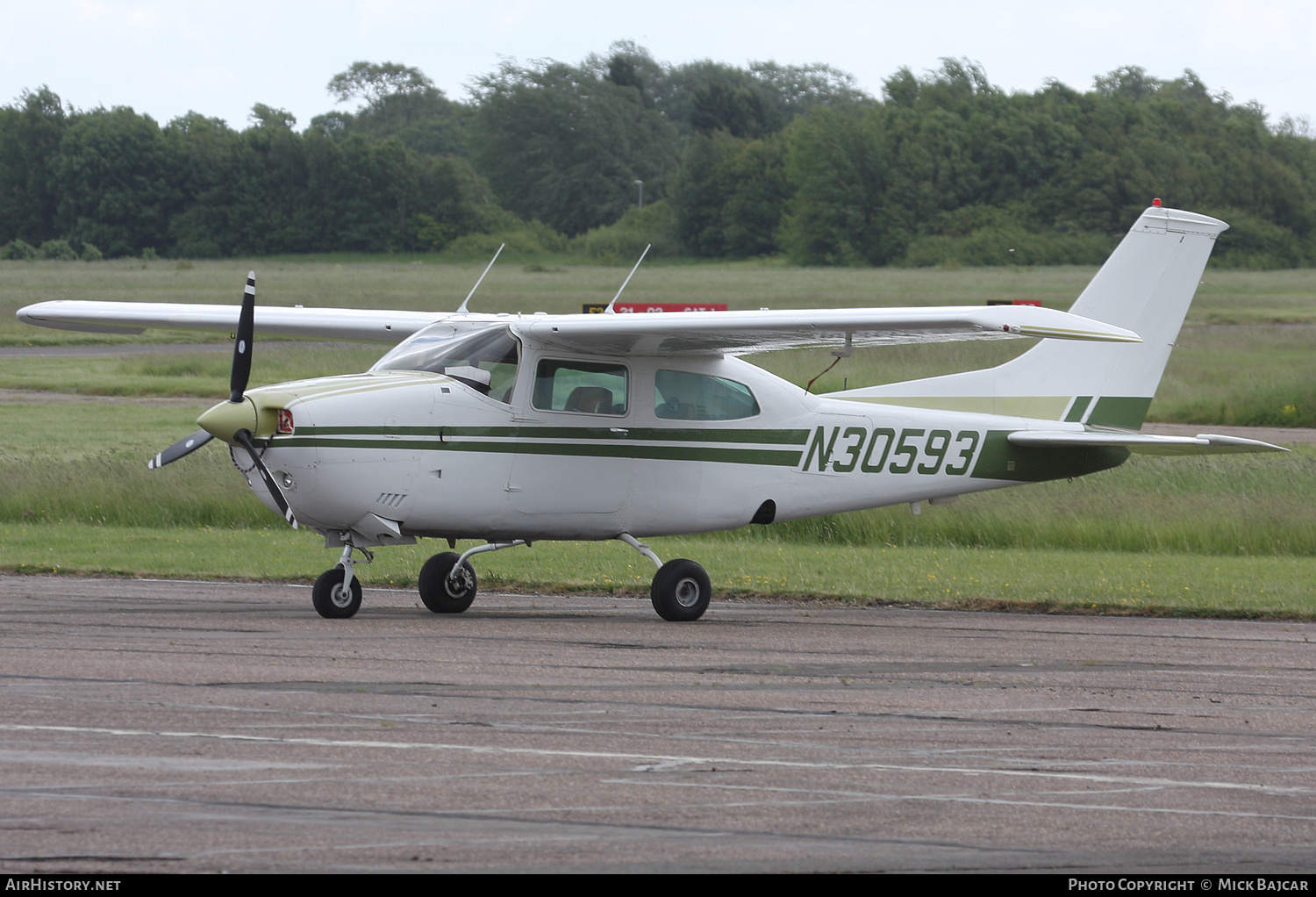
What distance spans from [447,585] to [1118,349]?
20.8 feet

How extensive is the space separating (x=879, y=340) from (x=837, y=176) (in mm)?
94218

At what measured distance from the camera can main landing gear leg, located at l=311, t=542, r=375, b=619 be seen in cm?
1112

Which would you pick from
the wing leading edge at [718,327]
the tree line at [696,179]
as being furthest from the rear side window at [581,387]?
the tree line at [696,179]

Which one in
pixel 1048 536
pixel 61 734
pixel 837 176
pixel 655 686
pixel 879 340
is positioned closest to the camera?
pixel 61 734

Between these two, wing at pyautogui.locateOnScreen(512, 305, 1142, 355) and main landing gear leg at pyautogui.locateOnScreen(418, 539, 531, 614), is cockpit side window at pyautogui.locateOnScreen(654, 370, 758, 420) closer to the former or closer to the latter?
wing at pyautogui.locateOnScreen(512, 305, 1142, 355)

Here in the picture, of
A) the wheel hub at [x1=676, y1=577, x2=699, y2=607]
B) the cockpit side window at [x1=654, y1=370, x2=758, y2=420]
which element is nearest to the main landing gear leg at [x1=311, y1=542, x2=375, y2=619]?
the wheel hub at [x1=676, y1=577, x2=699, y2=607]

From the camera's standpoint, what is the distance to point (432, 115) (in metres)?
176

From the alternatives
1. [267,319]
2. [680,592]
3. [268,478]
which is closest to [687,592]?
[680,592]

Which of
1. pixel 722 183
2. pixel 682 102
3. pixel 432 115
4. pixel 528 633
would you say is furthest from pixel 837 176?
pixel 528 633

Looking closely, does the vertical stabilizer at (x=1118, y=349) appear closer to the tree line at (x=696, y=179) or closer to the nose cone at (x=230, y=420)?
the nose cone at (x=230, y=420)

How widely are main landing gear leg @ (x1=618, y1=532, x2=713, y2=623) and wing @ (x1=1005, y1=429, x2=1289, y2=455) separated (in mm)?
3144

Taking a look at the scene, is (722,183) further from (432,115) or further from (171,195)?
(432,115)

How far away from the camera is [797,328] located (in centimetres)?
1076

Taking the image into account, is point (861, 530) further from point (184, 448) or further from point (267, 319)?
point (184, 448)
